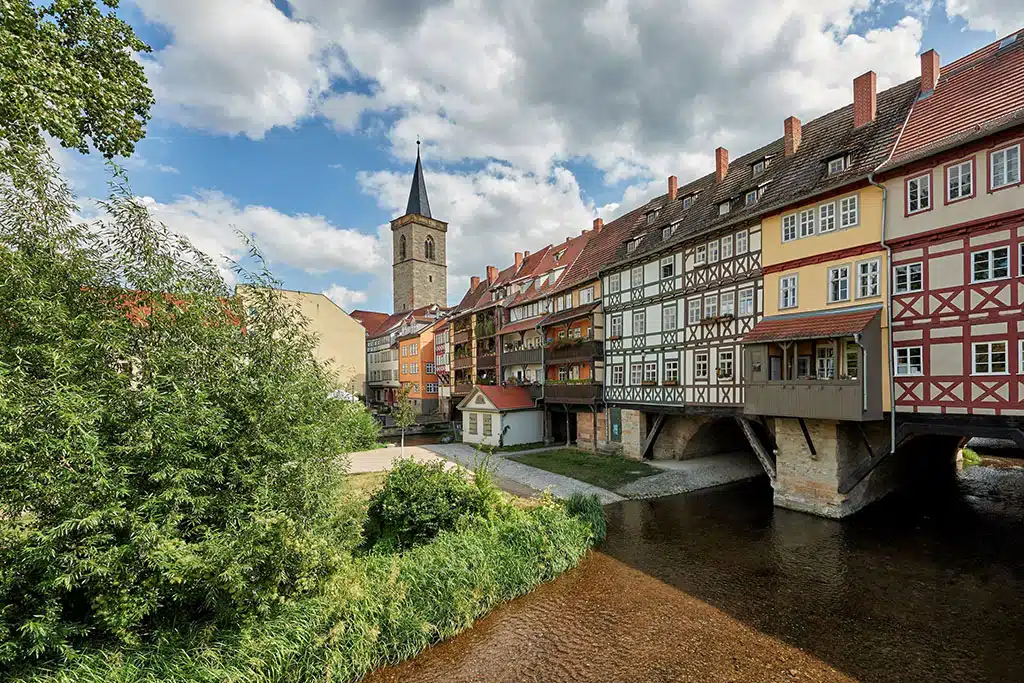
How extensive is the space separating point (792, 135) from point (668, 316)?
806 centimetres

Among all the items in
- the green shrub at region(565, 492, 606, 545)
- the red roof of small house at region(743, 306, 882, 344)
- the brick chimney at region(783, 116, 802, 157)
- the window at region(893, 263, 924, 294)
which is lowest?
the green shrub at region(565, 492, 606, 545)

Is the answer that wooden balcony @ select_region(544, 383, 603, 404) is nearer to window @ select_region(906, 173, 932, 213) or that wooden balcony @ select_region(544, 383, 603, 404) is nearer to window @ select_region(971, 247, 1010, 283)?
window @ select_region(906, 173, 932, 213)

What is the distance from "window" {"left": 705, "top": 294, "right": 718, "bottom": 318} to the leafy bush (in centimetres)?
1095

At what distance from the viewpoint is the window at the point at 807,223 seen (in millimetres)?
15500

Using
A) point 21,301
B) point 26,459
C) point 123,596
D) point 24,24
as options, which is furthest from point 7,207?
point 123,596

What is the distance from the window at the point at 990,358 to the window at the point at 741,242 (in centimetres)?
725

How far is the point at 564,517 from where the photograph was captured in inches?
509

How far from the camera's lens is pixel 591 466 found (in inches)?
871

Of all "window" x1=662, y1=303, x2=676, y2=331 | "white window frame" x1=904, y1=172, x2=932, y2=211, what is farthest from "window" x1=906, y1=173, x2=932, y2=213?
"window" x1=662, y1=303, x2=676, y2=331

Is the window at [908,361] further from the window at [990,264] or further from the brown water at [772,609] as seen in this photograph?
the brown water at [772,609]

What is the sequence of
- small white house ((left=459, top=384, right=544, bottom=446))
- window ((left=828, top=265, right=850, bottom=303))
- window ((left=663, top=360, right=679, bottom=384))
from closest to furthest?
window ((left=828, top=265, right=850, bottom=303)) → window ((left=663, top=360, right=679, bottom=384)) → small white house ((left=459, top=384, right=544, bottom=446))

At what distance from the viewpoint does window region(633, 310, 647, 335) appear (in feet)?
73.3

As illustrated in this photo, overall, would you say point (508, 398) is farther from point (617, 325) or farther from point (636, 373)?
point (636, 373)

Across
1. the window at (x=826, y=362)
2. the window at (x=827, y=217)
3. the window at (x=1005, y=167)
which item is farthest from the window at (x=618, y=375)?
the window at (x=1005, y=167)
